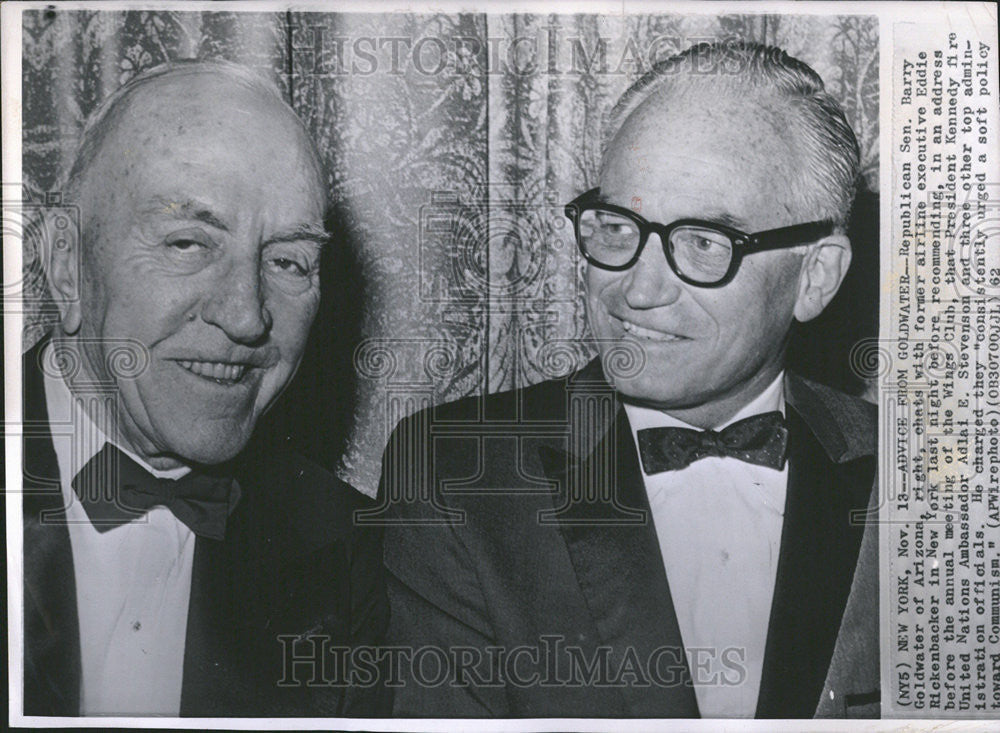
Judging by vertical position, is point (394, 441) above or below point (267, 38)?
below

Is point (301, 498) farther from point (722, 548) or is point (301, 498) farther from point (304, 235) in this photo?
point (722, 548)

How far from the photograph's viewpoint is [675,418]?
155cm

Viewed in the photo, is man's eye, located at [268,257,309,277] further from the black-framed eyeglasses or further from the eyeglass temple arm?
the eyeglass temple arm

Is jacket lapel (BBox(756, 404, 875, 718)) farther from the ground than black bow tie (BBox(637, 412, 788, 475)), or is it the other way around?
black bow tie (BBox(637, 412, 788, 475))

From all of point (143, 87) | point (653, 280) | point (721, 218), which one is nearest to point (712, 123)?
point (721, 218)

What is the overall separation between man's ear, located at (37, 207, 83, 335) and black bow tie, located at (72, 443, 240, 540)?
23cm

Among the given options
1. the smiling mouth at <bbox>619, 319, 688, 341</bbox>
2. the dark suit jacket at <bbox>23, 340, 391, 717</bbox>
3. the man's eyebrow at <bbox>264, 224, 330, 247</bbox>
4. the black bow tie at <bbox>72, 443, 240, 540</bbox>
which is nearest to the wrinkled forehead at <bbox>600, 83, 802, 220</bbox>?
the smiling mouth at <bbox>619, 319, 688, 341</bbox>

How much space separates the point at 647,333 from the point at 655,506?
11.0 inches

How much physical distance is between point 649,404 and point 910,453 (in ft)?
1.45

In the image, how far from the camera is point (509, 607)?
1541 mm

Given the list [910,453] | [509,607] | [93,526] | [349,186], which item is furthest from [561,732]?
[349,186]

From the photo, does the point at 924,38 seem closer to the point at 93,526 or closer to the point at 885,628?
the point at 885,628

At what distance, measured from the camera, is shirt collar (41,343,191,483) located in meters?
1.57

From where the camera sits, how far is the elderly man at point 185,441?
58.9 inches
